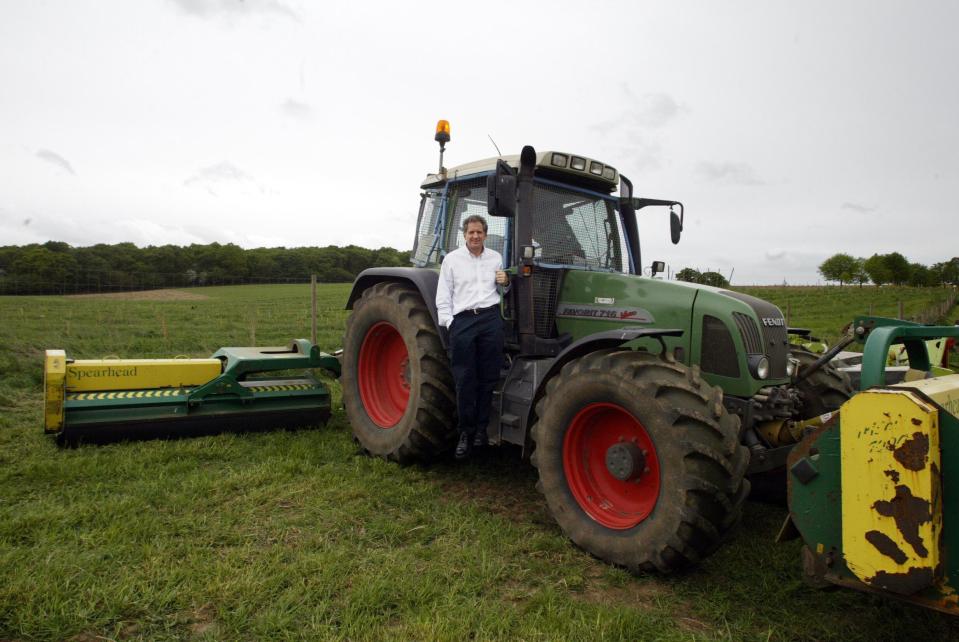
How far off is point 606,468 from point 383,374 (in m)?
2.55

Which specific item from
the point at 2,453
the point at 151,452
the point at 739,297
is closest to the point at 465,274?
the point at 739,297

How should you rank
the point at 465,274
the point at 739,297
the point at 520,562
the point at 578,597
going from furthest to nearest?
the point at 465,274 → the point at 739,297 → the point at 520,562 → the point at 578,597

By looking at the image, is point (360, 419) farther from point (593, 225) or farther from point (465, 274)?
point (593, 225)

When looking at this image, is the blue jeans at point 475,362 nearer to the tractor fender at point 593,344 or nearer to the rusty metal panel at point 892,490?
the tractor fender at point 593,344

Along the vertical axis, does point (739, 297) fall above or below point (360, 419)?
above

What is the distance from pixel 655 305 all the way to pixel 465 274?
4.05 ft

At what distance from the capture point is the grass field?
8.81 ft

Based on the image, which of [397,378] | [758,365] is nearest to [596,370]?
[758,365]

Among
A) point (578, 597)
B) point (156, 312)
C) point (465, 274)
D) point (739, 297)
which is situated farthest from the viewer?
point (156, 312)

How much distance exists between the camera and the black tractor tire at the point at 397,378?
458 centimetres

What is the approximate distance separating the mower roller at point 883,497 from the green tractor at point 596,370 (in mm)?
471

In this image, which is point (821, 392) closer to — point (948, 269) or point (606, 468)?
point (606, 468)

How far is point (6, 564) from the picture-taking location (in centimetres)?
302

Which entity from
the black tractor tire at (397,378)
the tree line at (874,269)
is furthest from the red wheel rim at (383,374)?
the tree line at (874,269)
